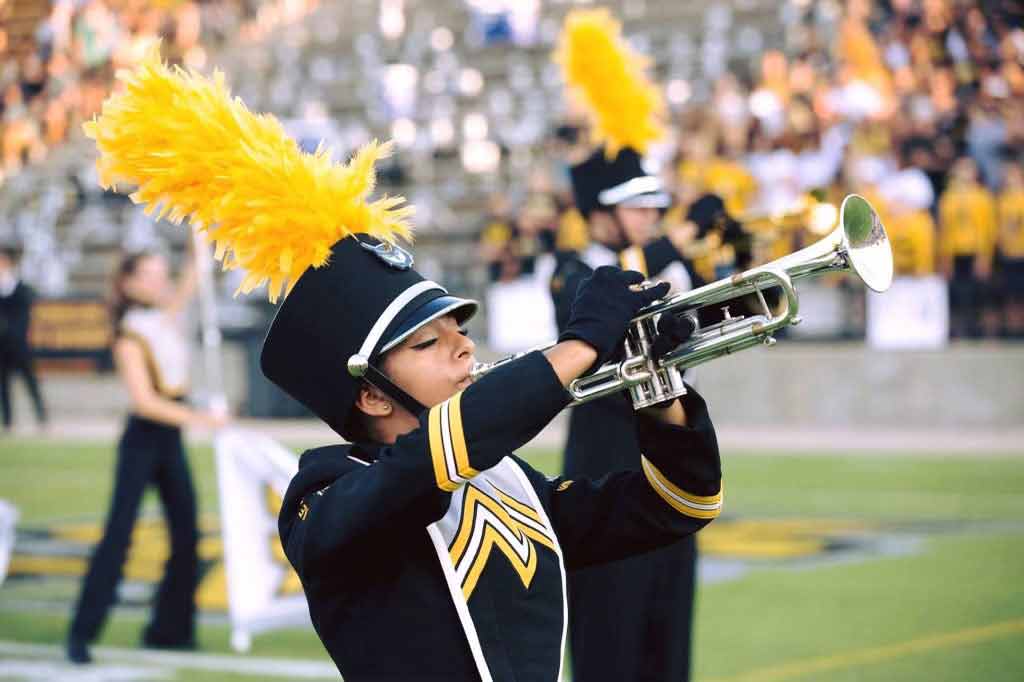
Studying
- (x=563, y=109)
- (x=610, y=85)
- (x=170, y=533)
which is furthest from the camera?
(x=563, y=109)

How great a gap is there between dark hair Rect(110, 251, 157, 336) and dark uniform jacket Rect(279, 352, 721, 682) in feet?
13.7

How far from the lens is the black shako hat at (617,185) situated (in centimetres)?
514

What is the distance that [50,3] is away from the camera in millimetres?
28734

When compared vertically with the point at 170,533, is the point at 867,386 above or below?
below

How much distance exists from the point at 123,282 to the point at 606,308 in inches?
182

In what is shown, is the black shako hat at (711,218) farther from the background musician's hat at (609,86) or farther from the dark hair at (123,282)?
the dark hair at (123,282)

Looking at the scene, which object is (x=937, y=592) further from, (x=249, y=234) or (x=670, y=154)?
(x=670, y=154)

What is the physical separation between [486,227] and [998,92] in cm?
551

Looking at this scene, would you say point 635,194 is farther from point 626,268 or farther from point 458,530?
point 458,530

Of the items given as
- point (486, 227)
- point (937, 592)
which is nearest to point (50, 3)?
point (486, 227)

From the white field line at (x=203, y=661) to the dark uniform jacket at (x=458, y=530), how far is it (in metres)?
3.55

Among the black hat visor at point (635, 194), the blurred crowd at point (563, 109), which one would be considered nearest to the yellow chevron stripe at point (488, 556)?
the black hat visor at point (635, 194)

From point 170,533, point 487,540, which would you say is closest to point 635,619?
point 487,540

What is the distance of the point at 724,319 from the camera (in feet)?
8.23
